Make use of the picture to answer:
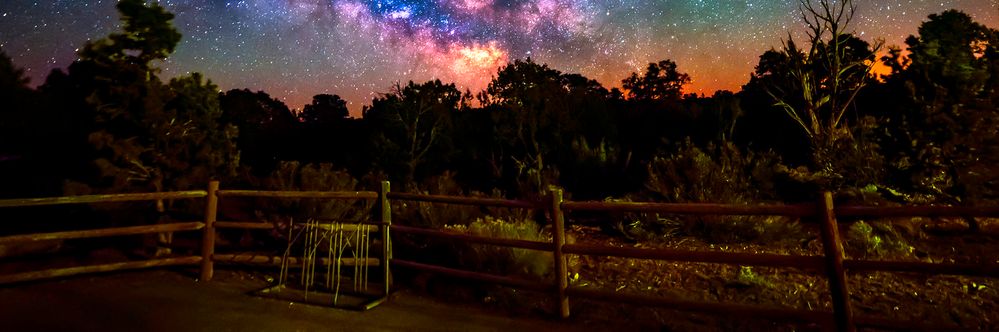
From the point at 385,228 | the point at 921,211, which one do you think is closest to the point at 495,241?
the point at 385,228

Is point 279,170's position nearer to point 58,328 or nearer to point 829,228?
point 58,328

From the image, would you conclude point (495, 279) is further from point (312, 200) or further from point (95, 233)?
point (312, 200)

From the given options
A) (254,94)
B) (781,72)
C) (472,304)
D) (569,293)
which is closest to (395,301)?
(472,304)

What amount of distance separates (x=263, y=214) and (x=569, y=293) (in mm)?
5835

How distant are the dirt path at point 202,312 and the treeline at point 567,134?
2843 mm

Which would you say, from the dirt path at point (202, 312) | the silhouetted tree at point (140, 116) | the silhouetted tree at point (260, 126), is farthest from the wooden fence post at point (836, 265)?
the silhouetted tree at point (260, 126)

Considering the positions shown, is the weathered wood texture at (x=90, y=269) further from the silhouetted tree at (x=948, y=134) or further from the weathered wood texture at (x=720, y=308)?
the silhouetted tree at (x=948, y=134)

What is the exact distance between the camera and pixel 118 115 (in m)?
8.70

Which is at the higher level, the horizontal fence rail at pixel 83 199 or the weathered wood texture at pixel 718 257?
the horizontal fence rail at pixel 83 199

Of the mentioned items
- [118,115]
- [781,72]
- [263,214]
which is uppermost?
[781,72]

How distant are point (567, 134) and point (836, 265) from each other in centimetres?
1820

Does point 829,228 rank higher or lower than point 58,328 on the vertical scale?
higher

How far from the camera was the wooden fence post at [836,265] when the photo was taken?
4242mm

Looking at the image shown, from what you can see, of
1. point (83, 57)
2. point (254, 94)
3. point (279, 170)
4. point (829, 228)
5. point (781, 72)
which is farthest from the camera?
point (254, 94)
